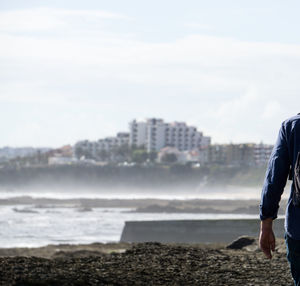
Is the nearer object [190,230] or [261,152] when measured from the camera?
[190,230]

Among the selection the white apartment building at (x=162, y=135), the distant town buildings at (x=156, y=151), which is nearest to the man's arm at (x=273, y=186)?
the distant town buildings at (x=156, y=151)

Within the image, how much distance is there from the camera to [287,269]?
347 inches

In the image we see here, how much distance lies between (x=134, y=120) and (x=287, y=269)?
6979 inches

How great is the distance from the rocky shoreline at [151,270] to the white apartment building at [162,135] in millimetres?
171360

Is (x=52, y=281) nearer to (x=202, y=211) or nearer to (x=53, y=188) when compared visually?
(x=202, y=211)

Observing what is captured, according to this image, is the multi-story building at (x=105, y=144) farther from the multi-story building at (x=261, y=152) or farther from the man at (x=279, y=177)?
the man at (x=279, y=177)

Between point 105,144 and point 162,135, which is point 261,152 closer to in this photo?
point 162,135

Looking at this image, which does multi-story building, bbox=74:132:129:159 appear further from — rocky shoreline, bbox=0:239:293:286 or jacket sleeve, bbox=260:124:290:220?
jacket sleeve, bbox=260:124:290:220

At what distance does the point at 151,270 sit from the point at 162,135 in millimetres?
179517

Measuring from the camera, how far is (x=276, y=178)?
327cm

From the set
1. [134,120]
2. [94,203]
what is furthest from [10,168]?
[94,203]

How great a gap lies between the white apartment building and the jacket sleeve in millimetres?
177722

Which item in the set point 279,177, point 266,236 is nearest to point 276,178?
point 279,177

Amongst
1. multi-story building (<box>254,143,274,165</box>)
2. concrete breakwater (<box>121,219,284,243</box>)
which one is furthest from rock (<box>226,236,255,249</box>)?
multi-story building (<box>254,143,274,165</box>)
